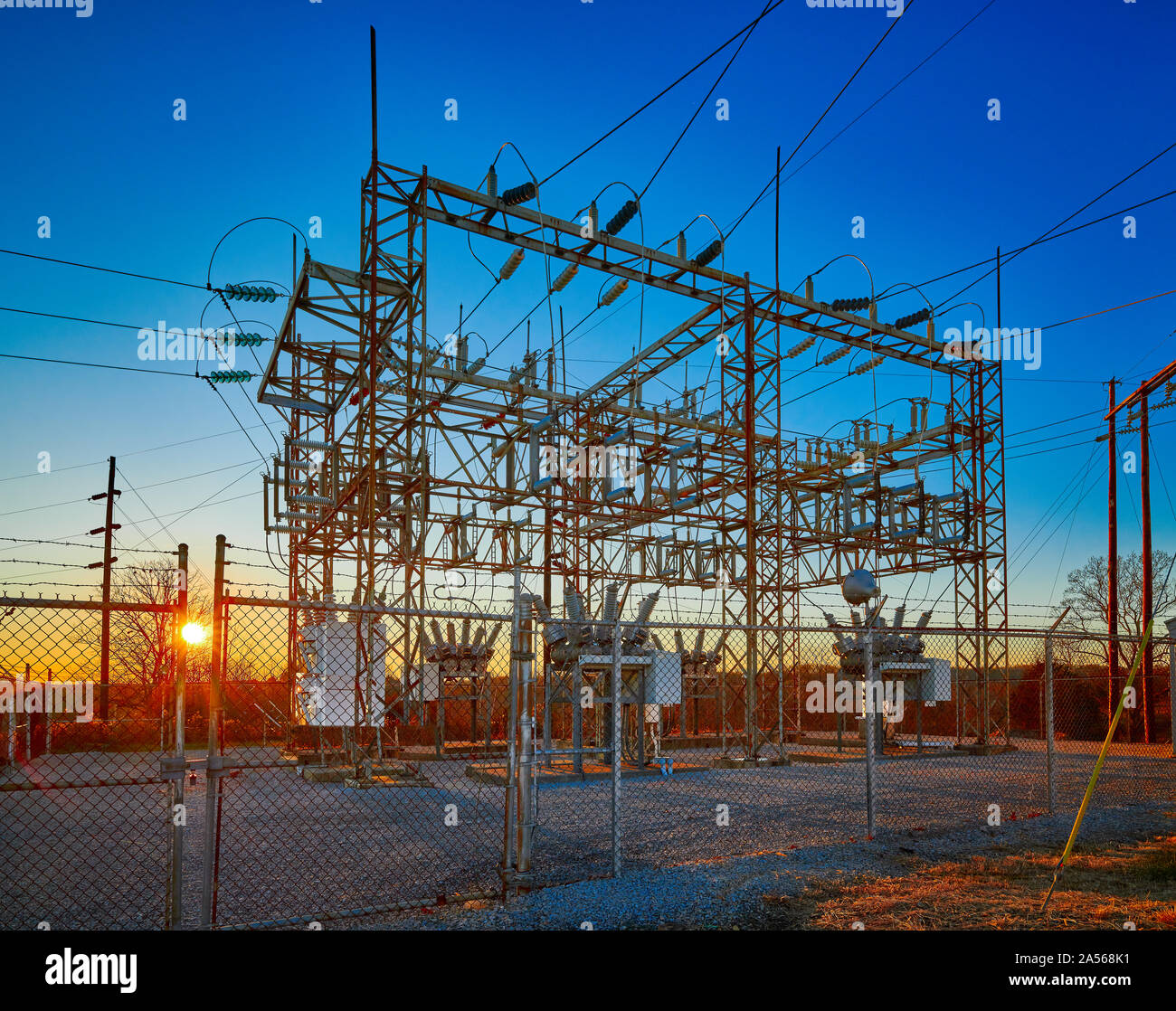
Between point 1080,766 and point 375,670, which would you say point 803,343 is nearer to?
point 1080,766

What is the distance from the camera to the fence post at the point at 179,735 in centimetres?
476

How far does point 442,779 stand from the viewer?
47.8 feet

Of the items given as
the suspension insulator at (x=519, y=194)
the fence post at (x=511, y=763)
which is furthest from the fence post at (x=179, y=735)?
the suspension insulator at (x=519, y=194)

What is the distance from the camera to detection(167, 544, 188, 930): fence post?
4762mm

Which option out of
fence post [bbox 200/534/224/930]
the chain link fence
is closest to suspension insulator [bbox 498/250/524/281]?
the chain link fence

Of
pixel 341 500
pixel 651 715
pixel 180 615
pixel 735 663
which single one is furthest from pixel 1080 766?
pixel 180 615

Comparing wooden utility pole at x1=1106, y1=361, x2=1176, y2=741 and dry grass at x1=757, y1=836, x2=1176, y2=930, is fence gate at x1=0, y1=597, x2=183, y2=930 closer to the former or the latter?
dry grass at x1=757, y1=836, x2=1176, y2=930

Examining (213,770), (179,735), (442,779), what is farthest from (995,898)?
(442,779)

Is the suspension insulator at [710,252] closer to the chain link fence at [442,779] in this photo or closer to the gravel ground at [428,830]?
the chain link fence at [442,779]

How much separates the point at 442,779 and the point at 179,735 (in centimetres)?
1024

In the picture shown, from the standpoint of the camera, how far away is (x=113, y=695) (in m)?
33.2

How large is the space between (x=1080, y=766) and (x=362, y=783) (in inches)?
539

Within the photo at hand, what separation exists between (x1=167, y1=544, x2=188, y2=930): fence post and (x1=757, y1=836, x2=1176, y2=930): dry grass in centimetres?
389

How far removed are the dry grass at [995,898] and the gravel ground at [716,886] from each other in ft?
0.92
